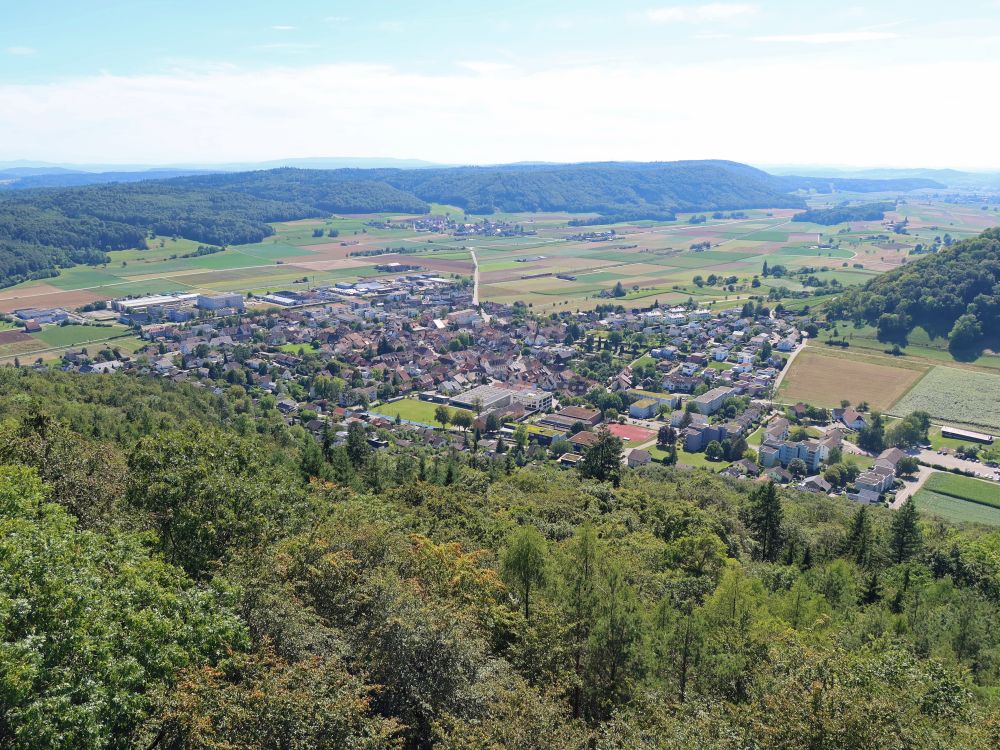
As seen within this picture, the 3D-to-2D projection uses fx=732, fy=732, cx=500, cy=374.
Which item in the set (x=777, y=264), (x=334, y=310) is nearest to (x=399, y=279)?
(x=334, y=310)

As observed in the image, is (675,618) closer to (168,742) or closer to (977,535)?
(168,742)

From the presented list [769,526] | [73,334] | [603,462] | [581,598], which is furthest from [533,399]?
[73,334]

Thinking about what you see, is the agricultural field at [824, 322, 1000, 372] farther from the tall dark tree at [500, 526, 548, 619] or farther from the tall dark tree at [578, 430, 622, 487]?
the tall dark tree at [500, 526, 548, 619]

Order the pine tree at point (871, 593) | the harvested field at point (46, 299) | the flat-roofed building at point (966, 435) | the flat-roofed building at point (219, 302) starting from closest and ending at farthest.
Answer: the pine tree at point (871, 593) < the flat-roofed building at point (966, 435) < the harvested field at point (46, 299) < the flat-roofed building at point (219, 302)

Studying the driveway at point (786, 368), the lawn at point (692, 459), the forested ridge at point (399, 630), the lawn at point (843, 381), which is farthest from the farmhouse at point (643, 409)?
the forested ridge at point (399, 630)

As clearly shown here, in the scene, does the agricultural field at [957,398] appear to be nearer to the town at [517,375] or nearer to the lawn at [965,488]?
the town at [517,375]
